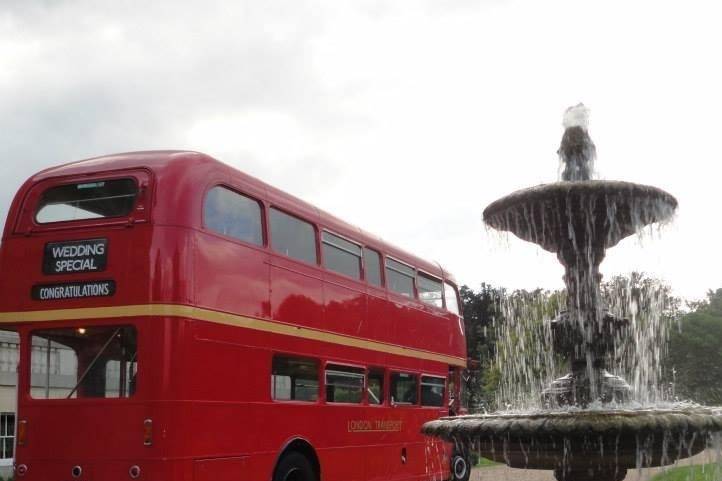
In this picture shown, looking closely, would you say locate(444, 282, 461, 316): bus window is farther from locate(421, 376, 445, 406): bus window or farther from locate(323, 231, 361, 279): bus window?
locate(323, 231, 361, 279): bus window

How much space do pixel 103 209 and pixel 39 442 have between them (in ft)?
8.35

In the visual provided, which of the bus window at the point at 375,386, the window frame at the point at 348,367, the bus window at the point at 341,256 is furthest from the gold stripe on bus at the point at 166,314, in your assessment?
the bus window at the point at 375,386

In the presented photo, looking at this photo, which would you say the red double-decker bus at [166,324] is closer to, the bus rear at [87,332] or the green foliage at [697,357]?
the bus rear at [87,332]

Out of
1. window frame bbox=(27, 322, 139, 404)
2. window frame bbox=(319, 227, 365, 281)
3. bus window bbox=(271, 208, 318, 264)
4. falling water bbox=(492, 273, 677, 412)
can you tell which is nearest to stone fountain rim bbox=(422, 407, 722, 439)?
window frame bbox=(27, 322, 139, 404)

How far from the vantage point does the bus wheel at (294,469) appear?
10000 millimetres

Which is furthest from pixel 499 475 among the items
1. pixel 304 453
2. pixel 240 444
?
pixel 240 444

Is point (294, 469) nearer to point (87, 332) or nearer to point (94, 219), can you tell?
point (87, 332)

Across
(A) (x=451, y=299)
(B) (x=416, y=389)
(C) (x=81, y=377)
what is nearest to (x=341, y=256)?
(B) (x=416, y=389)

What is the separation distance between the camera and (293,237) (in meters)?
10.7

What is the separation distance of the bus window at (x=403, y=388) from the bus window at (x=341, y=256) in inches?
80.2

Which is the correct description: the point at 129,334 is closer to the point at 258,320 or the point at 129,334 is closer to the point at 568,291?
the point at 258,320

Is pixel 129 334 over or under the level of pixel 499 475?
over

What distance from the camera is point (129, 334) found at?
8.50 meters

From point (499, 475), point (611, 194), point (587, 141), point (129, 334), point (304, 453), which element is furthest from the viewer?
point (499, 475)
